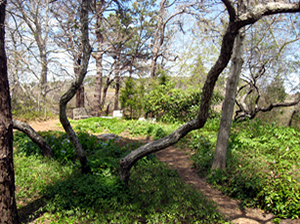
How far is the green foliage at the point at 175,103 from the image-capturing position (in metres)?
10.3

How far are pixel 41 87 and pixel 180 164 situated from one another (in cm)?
981

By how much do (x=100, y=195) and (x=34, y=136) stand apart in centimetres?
240

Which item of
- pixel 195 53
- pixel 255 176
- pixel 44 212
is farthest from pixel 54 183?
pixel 195 53

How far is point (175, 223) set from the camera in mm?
2977

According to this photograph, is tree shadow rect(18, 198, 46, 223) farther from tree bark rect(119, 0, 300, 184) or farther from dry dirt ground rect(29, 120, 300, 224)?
dry dirt ground rect(29, 120, 300, 224)

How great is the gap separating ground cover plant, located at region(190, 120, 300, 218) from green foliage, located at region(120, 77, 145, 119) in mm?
4698

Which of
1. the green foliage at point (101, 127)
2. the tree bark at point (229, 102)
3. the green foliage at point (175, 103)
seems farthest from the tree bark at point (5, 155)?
the green foliage at point (175, 103)

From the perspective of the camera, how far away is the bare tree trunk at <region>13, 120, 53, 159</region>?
4379mm

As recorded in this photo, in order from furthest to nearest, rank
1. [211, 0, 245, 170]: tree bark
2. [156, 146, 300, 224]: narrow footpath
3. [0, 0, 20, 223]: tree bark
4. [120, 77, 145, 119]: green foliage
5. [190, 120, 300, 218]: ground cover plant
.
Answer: [120, 77, 145, 119]: green foliage, [211, 0, 245, 170]: tree bark, [190, 120, 300, 218]: ground cover plant, [156, 146, 300, 224]: narrow footpath, [0, 0, 20, 223]: tree bark

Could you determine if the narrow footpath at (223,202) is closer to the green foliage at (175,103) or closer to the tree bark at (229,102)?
the tree bark at (229,102)

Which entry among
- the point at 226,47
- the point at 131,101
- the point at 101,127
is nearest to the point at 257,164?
the point at 226,47

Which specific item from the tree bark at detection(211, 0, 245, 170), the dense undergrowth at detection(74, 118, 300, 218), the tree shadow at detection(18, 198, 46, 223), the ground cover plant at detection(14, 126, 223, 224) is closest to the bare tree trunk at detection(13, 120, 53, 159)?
the ground cover plant at detection(14, 126, 223, 224)

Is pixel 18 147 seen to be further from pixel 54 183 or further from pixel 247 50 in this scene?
pixel 247 50

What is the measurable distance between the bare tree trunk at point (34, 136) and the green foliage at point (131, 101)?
255 inches
